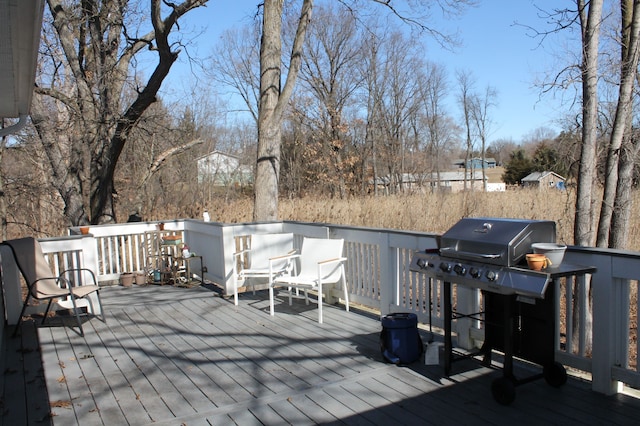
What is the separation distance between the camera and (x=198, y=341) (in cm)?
445

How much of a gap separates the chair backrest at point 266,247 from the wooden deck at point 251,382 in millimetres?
941

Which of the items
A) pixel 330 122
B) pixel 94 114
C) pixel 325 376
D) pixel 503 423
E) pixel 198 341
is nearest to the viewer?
pixel 503 423

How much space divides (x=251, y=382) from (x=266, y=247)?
2.63 metres

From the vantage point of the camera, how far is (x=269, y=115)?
7617 mm

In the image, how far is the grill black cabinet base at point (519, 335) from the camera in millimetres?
2996

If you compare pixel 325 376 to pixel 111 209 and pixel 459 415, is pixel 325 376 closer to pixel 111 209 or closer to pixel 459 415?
pixel 459 415

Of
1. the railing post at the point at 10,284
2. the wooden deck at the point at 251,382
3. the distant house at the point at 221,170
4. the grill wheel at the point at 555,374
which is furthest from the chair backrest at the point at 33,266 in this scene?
the distant house at the point at 221,170

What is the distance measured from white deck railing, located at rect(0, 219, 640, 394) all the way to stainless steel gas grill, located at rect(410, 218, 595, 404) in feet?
0.58

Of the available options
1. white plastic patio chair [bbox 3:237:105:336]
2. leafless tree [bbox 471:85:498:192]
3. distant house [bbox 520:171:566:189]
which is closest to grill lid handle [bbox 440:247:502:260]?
white plastic patio chair [bbox 3:237:105:336]

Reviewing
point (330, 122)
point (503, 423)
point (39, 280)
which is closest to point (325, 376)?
point (503, 423)

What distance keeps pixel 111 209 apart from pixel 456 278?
8242 millimetres

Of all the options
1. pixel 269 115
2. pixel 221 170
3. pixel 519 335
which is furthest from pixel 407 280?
pixel 221 170

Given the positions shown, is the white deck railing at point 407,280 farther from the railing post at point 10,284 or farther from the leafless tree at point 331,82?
the leafless tree at point 331,82

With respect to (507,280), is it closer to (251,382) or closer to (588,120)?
(251,382)
